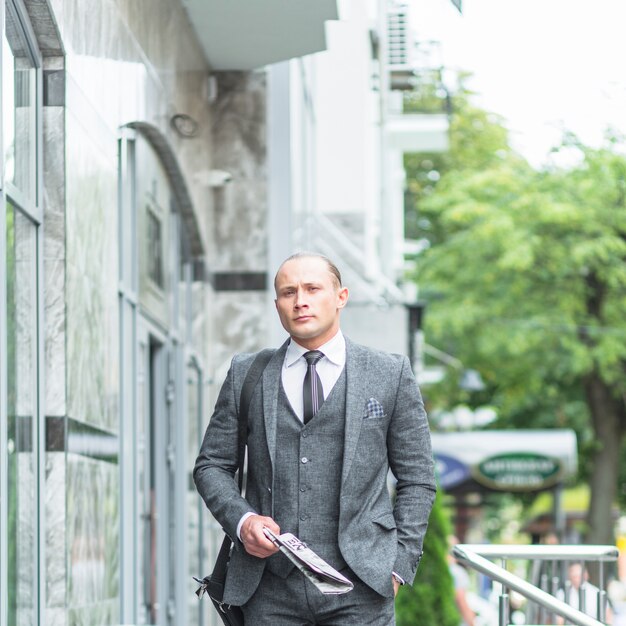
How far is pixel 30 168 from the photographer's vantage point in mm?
5301

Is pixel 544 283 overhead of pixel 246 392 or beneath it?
overhead

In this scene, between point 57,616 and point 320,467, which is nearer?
point 320,467

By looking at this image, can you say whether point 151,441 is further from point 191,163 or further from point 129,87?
point 129,87

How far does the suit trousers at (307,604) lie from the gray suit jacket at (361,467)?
45mm

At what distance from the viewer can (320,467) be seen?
13.3 ft

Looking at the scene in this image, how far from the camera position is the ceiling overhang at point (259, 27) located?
860cm

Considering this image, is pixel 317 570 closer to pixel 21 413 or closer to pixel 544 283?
pixel 21 413

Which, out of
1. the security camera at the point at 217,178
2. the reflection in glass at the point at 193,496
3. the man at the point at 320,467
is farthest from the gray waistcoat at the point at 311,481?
the security camera at the point at 217,178

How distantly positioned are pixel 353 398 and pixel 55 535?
170 centimetres

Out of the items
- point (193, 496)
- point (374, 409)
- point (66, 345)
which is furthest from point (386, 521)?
point (193, 496)

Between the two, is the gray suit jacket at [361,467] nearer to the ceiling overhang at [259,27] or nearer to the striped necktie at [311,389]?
the striped necktie at [311,389]

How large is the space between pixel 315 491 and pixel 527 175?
72.4ft

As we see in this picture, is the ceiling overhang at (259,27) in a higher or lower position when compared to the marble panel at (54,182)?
higher

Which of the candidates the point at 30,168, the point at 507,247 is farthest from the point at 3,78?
the point at 507,247
